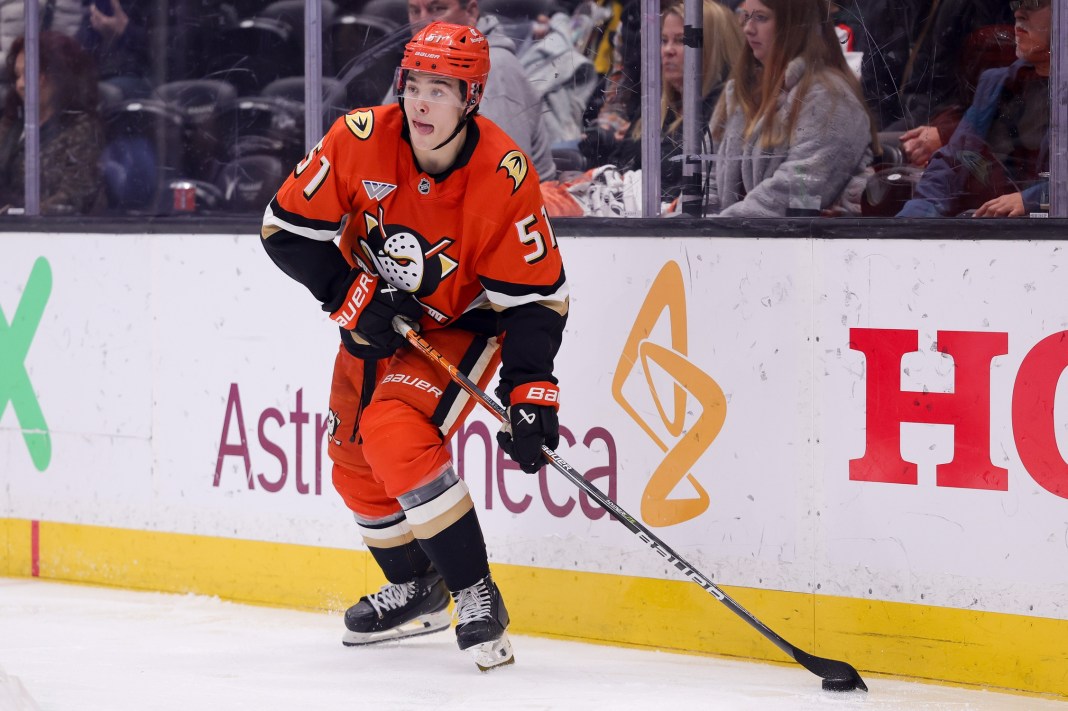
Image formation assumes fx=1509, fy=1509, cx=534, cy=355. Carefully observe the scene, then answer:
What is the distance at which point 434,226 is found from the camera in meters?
3.01

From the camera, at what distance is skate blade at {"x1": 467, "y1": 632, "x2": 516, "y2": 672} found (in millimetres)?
3051

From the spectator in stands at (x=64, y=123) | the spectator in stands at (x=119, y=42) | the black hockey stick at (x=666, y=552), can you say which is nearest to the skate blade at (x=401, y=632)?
the black hockey stick at (x=666, y=552)

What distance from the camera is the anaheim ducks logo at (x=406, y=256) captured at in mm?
3023

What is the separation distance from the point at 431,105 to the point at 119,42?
1.51 m

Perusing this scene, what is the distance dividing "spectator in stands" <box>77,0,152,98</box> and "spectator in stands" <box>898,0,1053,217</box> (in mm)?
2112

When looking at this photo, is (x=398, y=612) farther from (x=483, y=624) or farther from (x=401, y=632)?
(x=483, y=624)

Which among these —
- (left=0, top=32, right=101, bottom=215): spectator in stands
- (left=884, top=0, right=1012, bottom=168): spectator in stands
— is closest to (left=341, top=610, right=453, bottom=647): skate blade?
(left=884, top=0, right=1012, bottom=168): spectator in stands

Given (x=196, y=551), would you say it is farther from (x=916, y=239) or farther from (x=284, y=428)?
(x=916, y=239)

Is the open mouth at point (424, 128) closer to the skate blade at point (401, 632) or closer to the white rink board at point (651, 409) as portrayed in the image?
the white rink board at point (651, 409)

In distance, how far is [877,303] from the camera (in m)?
3.05

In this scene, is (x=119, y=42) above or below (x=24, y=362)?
above

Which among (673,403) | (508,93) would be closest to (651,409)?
(673,403)

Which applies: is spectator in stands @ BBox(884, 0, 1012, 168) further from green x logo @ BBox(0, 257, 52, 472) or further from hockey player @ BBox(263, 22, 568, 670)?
green x logo @ BBox(0, 257, 52, 472)

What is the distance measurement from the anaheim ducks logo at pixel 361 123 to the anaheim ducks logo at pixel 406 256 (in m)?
0.15
